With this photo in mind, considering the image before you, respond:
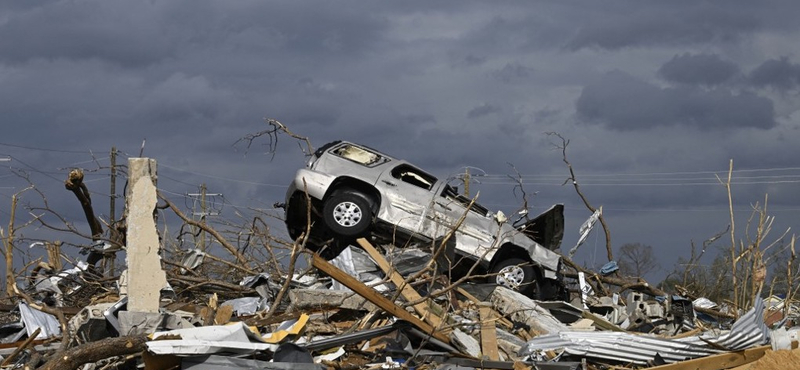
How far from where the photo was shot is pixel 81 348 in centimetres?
755

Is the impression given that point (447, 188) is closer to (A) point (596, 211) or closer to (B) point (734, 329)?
(A) point (596, 211)

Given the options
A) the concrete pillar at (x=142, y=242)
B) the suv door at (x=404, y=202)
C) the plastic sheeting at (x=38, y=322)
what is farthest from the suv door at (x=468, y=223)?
the concrete pillar at (x=142, y=242)

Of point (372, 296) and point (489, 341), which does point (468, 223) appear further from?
point (372, 296)

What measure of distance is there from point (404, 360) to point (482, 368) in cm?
72

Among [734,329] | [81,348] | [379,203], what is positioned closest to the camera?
[81,348]

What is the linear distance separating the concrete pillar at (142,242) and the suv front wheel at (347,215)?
6.08 meters

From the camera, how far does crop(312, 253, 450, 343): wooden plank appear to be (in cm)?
848

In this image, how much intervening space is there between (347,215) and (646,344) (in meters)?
6.08

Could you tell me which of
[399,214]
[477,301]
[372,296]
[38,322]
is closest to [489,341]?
[372,296]

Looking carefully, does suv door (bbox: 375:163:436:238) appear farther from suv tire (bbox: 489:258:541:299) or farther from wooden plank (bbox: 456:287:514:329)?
wooden plank (bbox: 456:287:514:329)

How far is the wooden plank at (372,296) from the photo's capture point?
8.48m

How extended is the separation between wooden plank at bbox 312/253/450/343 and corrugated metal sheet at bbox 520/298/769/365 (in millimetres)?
1138

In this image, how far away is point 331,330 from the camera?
9.25 meters

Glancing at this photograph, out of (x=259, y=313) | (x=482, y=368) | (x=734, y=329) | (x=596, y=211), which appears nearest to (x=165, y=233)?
(x=259, y=313)
